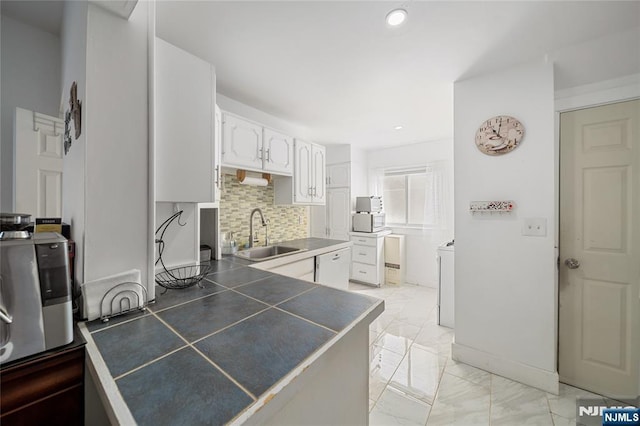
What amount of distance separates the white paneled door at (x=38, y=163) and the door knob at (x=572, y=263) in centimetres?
358

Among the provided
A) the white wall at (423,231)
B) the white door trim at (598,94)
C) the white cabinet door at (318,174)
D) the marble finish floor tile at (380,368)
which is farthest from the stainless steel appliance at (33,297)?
the white wall at (423,231)

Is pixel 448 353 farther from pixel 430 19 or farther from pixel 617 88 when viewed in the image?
pixel 430 19

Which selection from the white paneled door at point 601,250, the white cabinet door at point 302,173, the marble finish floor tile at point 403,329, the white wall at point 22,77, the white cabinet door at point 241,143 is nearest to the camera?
the white wall at point 22,77

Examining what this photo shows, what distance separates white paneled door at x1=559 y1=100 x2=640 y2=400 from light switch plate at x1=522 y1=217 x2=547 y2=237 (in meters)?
0.33

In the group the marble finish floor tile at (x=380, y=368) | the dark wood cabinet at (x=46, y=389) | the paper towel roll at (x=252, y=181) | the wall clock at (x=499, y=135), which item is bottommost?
the marble finish floor tile at (x=380, y=368)

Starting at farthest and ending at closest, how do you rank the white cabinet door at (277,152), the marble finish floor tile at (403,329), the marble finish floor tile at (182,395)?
the marble finish floor tile at (403,329) < the white cabinet door at (277,152) < the marble finish floor tile at (182,395)

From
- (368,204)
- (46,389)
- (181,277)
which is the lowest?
(46,389)

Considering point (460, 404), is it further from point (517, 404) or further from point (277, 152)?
point (277, 152)

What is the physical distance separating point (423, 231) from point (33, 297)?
4277 millimetres

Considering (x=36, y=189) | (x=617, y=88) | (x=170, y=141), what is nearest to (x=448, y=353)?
(x=617, y=88)

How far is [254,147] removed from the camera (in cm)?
229

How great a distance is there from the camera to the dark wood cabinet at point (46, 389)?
61cm

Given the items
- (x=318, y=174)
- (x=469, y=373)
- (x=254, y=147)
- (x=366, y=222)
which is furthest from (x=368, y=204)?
(x=469, y=373)

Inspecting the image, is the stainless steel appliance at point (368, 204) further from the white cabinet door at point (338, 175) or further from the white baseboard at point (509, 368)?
the white baseboard at point (509, 368)
